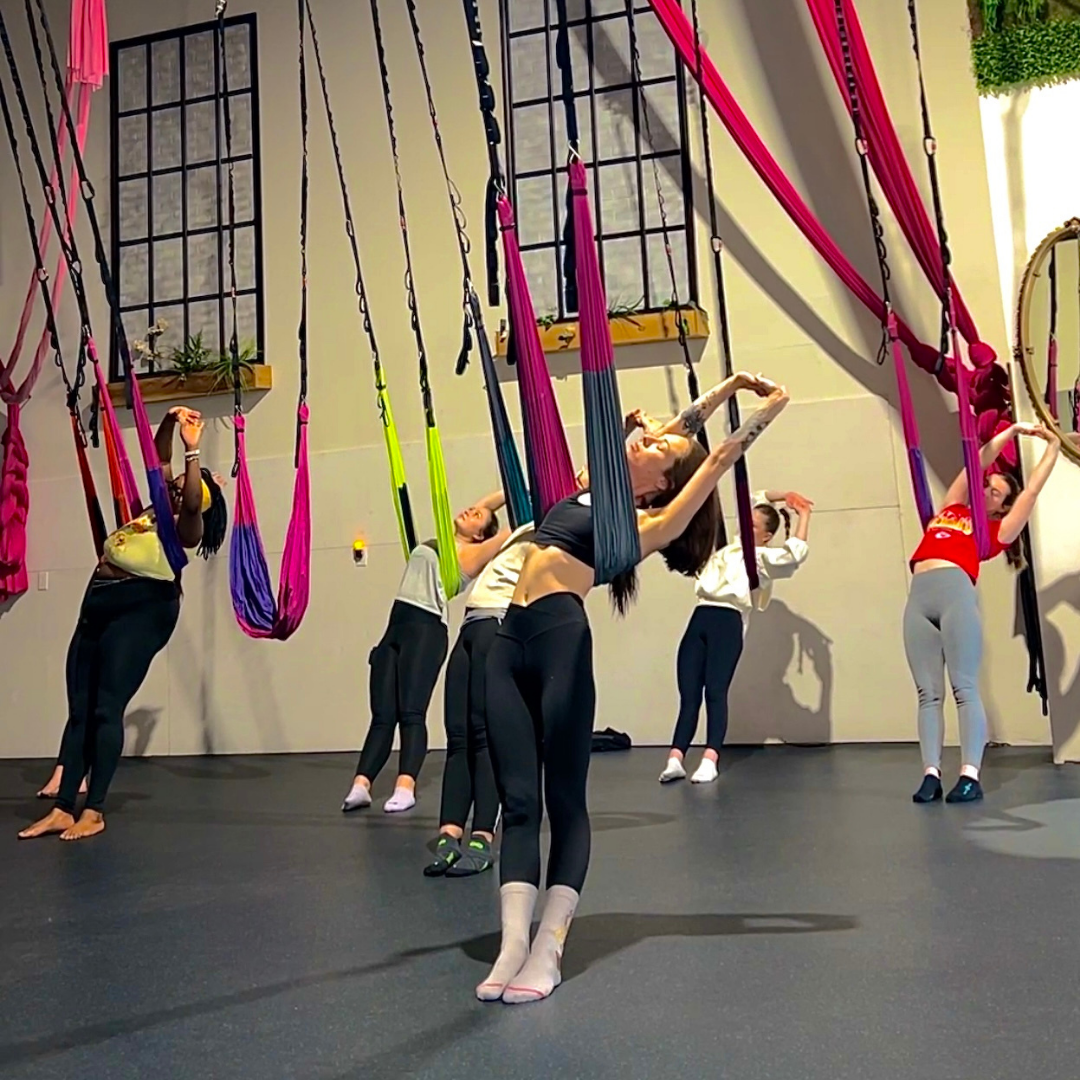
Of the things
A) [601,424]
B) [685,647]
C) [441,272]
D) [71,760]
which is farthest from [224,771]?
[601,424]

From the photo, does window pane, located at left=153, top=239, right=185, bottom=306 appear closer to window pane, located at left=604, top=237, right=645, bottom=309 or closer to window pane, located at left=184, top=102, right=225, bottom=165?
window pane, located at left=184, top=102, right=225, bottom=165

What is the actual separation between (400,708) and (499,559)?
782 mm

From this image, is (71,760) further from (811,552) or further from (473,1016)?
(811,552)

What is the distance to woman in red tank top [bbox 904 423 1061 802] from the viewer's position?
10.2ft

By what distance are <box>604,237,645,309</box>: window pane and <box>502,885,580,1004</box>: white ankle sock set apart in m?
3.78

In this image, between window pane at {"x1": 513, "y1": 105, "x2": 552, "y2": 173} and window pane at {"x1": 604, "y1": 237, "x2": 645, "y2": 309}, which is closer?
window pane at {"x1": 604, "y1": 237, "x2": 645, "y2": 309}

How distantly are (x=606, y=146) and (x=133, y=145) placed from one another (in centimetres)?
257

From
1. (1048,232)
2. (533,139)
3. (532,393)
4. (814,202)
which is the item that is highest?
(533,139)

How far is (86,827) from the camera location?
10.4 feet

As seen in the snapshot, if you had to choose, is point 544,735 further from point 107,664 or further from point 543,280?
point 543,280

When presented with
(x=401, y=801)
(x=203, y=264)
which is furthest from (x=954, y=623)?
(x=203, y=264)

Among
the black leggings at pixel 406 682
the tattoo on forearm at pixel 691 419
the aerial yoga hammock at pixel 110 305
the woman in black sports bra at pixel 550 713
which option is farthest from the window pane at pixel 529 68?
the woman in black sports bra at pixel 550 713

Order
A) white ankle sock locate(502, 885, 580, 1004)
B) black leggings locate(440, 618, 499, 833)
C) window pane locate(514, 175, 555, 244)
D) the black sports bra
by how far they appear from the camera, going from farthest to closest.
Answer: window pane locate(514, 175, 555, 244) < black leggings locate(440, 618, 499, 833) < the black sports bra < white ankle sock locate(502, 885, 580, 1004)

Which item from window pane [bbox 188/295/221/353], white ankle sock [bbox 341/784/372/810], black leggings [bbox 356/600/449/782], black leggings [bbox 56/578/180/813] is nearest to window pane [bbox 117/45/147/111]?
window pane [bbox 188/295/221/353]
